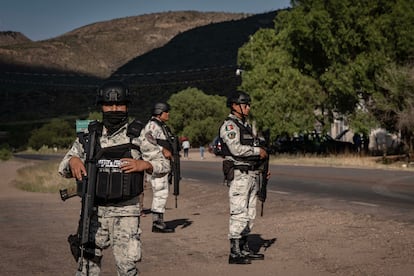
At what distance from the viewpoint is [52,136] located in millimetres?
95312

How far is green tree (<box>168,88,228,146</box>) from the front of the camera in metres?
72.3

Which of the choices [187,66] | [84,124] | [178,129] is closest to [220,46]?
[187,66]

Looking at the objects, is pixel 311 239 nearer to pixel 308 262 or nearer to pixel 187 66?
pixel 308 262

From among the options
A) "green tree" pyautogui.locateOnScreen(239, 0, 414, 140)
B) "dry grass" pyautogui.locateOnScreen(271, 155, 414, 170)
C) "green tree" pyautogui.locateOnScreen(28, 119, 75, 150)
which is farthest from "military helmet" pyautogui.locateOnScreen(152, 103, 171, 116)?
"green tree" pyautogui.locateOnScreen(28, 119, 75, 150)

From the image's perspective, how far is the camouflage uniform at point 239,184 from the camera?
8.47 metres

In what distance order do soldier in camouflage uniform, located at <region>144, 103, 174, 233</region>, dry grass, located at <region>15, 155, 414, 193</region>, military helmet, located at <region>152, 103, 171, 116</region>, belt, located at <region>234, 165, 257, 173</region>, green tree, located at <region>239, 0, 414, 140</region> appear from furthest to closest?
green tree, located at <region>239, 0, 414, 140</region>, dry grass, located at <region>15, 155, 414, 193</region>, military helmet, located at <region>152, 103, 171, 116</region>, soldier in camouflage uniform, located at <region>144, 103, 174, 233</region>, belt, located at <region>234, 165, 257, 173</region>

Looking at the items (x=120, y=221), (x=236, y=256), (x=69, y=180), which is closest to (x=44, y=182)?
(x=69, y=180)

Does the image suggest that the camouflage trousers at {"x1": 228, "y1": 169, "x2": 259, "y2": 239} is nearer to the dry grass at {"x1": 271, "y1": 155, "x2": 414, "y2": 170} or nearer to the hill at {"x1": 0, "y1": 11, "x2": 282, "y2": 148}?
the dry grass at {"x1": 271, "y1": 155, "x2": 414, "y2": 170}

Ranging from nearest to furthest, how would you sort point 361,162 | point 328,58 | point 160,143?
point 160,143 < point 361,162 < point 328,58

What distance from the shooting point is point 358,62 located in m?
36.7

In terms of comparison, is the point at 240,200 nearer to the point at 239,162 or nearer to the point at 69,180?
the point at 239,162

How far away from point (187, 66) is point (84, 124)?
121 metres

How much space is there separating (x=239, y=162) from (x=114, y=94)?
9.98ft

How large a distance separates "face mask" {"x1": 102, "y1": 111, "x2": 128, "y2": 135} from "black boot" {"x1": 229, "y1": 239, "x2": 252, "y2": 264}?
3.27 meters
